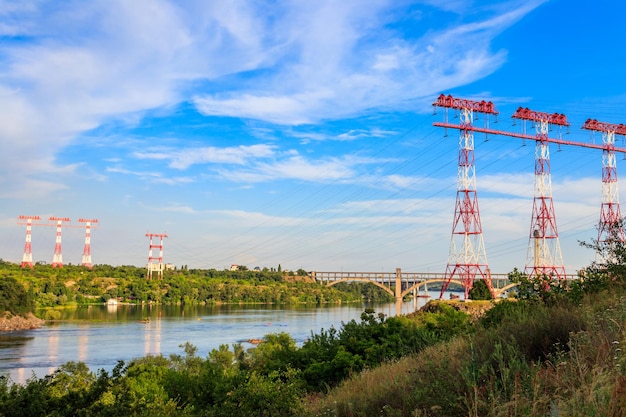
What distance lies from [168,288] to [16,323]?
61.9 m

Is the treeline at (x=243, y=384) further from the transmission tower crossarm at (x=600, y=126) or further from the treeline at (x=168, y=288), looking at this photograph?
the treeline at (x=168, y=288)

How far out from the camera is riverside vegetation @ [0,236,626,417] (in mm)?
5273

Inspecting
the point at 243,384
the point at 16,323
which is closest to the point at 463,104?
the point at 243,384

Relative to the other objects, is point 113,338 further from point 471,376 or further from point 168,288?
point 168,288

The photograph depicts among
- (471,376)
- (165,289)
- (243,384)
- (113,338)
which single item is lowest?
(113,338)

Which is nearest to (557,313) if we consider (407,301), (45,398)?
(45,398)

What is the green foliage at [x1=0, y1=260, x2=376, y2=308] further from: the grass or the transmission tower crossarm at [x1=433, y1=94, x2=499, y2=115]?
the grass

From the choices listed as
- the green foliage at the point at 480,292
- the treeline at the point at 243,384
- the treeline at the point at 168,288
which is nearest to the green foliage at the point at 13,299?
the treeline at the point at 168,288

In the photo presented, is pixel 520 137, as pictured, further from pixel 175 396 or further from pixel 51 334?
pixel 51 334

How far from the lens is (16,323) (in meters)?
73.6

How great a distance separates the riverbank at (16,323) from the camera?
235 feet

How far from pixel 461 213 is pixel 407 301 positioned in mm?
113213

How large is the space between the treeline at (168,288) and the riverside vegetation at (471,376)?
101m

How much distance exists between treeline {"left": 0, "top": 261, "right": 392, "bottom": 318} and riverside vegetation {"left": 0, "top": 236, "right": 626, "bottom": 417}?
10121cm
